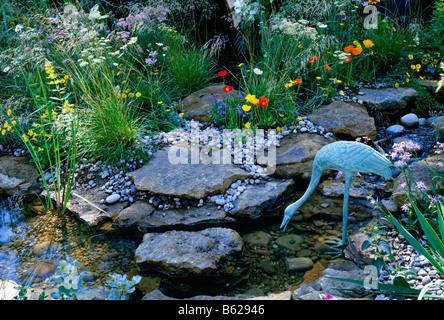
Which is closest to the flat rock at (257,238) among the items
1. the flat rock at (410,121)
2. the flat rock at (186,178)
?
the flat rock at (186,178)

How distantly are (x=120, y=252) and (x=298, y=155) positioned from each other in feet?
5.71

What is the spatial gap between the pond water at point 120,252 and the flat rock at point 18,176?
1.05ft

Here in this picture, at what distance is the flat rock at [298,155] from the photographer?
3562 mm

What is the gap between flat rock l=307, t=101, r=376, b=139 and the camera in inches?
153

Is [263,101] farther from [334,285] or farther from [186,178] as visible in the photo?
[334,285]

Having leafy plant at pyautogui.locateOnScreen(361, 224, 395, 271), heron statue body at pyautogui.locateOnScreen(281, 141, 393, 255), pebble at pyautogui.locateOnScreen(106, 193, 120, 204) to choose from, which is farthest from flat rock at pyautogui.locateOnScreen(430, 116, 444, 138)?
pebble at pyautogui.locateOnScreen(106, 193, 120, 204)

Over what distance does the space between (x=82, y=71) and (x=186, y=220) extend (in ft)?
6.80

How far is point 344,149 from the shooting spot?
2543mm

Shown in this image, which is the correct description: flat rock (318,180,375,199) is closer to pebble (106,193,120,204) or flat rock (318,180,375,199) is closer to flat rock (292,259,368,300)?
flat rock (292,259,368,300)

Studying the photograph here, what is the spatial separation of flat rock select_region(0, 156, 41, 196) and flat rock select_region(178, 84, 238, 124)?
63.5 inches

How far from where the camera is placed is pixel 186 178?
11.4 ft

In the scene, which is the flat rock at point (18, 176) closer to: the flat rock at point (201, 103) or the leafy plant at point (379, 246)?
the flat rock at point (201, 103)
